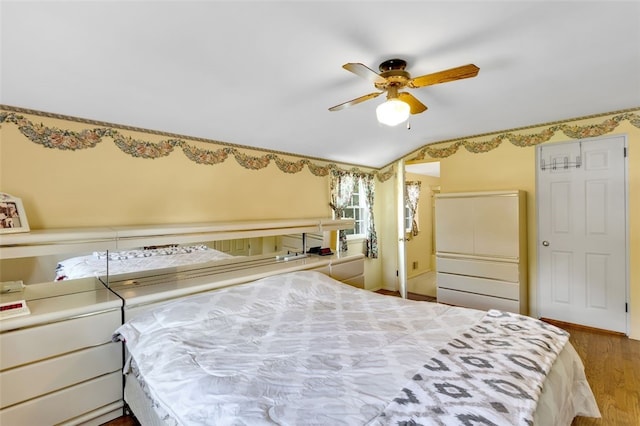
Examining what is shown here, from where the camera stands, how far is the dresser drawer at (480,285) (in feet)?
11.7

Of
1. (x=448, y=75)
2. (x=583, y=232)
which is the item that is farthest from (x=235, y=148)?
(x=583, y=232)

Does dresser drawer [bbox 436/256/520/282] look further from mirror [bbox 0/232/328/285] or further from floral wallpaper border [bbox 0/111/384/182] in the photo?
floral wallpaper border [bbox 0/111/384/182]

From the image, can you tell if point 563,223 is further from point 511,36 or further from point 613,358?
point 511,36

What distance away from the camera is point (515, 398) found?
3.80 ft

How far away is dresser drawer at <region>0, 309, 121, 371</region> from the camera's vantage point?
157 centimetres

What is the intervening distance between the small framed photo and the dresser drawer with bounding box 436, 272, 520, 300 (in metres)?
4.16

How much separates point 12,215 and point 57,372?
0.99 metres

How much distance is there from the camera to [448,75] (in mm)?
1757

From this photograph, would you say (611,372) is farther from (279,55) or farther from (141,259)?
(141,259)

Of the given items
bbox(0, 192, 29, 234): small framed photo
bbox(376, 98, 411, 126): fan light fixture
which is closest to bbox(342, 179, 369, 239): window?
bbox(376, 98, 411, 126): fan light fixture

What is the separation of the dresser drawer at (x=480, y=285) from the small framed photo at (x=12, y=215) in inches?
164

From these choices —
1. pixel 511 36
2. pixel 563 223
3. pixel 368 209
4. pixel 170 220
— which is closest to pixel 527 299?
pixel 563 223

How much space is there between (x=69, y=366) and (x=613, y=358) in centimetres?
421

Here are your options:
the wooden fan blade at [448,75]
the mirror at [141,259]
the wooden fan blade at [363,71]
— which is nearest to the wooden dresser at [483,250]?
the mirror at [141,259]
